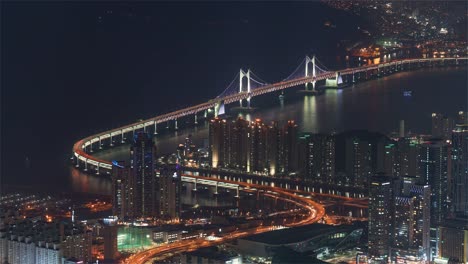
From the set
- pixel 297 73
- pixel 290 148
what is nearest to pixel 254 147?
pixel 290 148

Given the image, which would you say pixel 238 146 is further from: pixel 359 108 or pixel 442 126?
pixel 359 108

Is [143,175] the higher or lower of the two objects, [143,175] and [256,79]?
the lower

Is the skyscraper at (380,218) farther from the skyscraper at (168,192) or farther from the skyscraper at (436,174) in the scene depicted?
the skyscraper at (168,192)

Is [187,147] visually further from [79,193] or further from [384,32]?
[384,32]

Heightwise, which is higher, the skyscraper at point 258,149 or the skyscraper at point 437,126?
the skyscraper at point 437,126

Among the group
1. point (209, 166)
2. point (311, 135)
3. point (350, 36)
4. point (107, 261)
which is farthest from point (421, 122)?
point (350, 36)

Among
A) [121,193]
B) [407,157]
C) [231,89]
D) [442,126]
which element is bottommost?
[121,193]

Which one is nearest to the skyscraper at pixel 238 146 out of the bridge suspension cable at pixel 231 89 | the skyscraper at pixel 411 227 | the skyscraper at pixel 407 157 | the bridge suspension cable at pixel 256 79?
the skyscraper at pixel 407 157
